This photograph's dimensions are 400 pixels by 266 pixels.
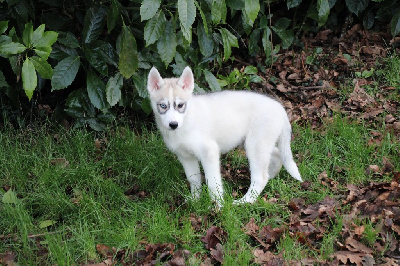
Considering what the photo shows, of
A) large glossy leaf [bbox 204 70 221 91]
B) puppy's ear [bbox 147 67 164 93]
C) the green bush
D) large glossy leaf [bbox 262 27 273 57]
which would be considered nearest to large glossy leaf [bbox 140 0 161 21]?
the green bush

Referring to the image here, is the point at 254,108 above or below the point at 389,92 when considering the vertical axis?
above

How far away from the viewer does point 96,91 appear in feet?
19.1

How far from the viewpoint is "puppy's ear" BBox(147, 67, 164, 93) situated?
4.80m

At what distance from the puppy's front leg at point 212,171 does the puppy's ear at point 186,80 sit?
1.96 feet

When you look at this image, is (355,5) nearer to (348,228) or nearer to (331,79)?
(331,79)

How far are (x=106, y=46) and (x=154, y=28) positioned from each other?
40.2 inches

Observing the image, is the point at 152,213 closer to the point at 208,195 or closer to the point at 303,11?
the point at 208,195

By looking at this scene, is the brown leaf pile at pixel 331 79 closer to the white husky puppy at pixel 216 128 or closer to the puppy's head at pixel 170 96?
the white husky puppy at pixel 216 128

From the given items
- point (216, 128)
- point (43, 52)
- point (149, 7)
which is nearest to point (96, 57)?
point (149, 7)

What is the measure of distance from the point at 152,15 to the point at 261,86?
325cm

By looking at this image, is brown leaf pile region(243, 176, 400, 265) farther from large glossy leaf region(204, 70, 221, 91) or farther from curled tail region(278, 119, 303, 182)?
large glossy leaf region(204, 70, 221, 91)

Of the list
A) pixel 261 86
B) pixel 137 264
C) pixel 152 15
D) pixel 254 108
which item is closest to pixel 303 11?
pixel 261 86

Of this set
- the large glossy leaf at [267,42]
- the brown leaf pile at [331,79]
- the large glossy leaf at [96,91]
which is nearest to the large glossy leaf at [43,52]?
the large glossy leaf at [96,91]

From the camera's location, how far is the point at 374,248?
402cm
